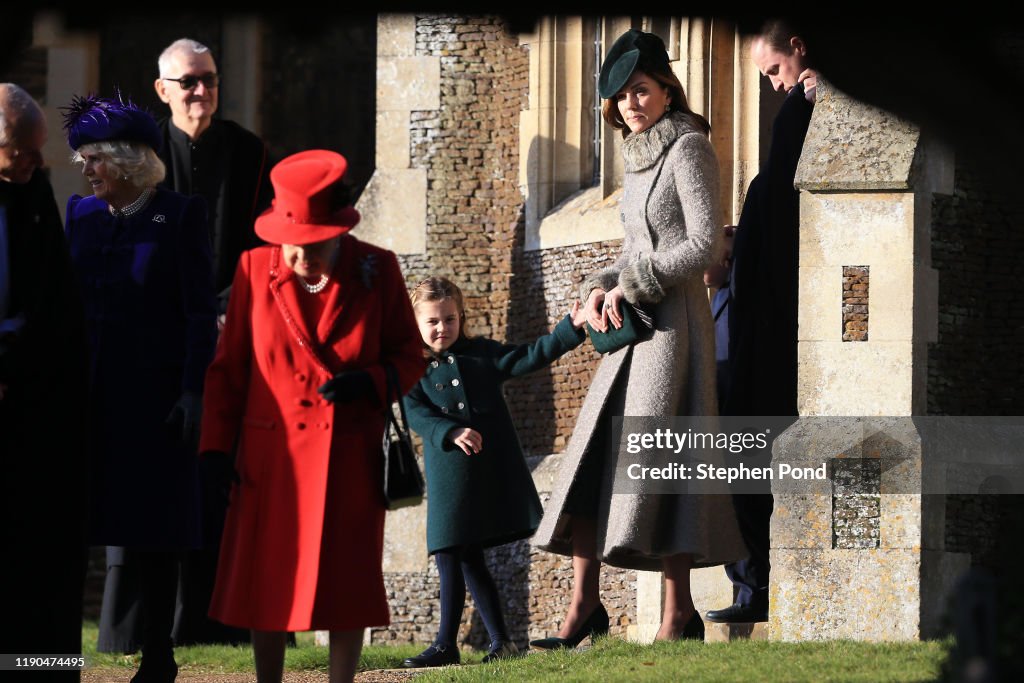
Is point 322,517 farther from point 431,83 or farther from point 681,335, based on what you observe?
point 431,83

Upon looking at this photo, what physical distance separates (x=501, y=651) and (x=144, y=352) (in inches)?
85.7

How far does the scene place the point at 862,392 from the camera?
8773mm

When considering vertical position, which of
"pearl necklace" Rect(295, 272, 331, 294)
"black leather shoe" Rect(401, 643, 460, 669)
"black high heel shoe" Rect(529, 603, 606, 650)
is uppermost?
"pearl necklace" Rect(295, 272, 331, 294)

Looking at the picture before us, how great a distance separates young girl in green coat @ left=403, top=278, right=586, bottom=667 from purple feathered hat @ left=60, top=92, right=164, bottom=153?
1.74 meters

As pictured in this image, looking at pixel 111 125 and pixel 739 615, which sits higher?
pixel 111 125

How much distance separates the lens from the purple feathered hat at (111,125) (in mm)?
7711

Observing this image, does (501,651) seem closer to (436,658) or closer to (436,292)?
(436,658)

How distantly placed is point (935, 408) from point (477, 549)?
203cm

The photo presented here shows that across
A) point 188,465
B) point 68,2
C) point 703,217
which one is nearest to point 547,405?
point 703,217

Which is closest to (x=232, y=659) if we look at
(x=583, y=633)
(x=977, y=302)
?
(x=583, y=633)

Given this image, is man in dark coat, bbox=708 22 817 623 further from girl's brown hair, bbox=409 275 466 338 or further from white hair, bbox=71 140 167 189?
white hair, bbox=71 140 167 189

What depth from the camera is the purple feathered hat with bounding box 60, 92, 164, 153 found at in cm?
771

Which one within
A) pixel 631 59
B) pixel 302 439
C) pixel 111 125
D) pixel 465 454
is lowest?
pixel 465 454

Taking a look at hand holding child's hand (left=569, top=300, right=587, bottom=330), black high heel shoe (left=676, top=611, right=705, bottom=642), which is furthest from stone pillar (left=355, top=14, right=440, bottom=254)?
black high heel shoe (left=676, top=611, right=705, bottom=642)
